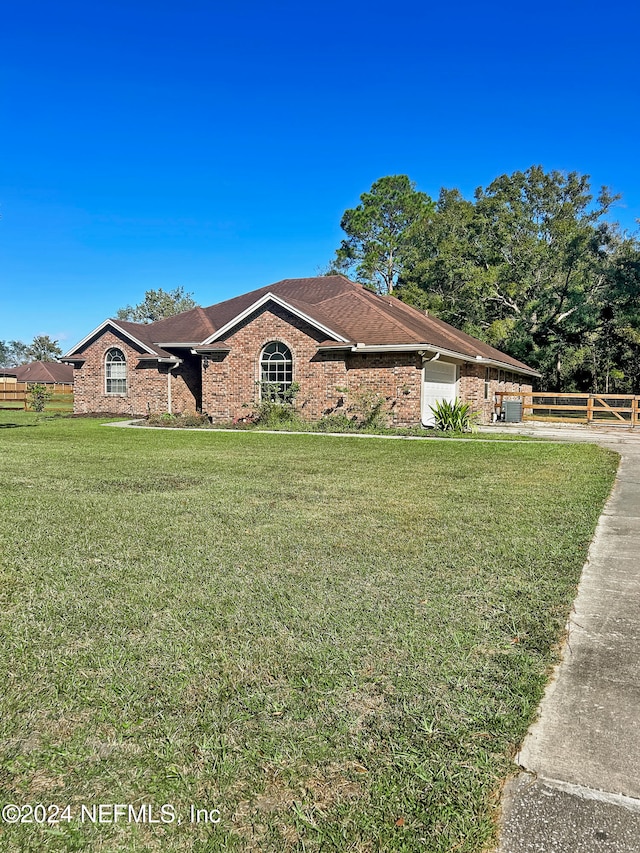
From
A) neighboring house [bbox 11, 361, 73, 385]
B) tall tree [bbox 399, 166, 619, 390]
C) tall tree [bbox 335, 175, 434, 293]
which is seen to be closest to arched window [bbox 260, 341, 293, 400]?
tall tree [bbox 399, 166, 619, 390]

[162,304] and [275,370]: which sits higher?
[162,304]

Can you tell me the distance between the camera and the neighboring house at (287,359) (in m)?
18.0

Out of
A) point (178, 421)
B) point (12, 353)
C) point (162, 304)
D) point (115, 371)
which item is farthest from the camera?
point (12, 353)

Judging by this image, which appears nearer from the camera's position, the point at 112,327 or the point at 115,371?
the point at 112,327

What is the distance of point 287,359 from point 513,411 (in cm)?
1097

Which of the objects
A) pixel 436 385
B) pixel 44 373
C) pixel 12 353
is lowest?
pixel 436 385

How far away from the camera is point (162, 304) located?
70500mm

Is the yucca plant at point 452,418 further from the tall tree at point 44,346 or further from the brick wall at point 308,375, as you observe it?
the tall tree at point 44,346

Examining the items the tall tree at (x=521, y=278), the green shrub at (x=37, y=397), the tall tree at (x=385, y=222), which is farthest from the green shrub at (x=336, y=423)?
the tall tree at (x=385, y=222)

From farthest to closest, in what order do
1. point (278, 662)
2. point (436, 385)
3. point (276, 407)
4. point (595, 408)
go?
point (595, 408) < point (436, 385) < point (276, 407) < point (278, 662)

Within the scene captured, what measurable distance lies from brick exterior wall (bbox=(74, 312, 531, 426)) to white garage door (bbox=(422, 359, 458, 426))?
1.13 meters

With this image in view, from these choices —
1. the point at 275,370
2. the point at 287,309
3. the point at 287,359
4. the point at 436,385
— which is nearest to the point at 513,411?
the point at 436,385

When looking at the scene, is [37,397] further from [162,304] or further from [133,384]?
[162,304]

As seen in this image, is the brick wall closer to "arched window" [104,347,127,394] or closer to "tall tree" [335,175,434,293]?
"arched window" [104,347,127,394]
